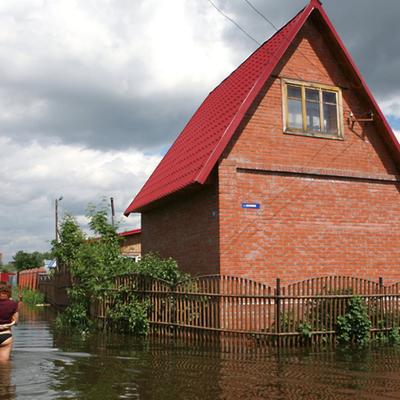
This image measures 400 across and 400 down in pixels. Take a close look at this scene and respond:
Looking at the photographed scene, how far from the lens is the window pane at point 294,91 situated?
1288 cm

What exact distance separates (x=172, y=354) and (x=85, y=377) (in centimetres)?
220

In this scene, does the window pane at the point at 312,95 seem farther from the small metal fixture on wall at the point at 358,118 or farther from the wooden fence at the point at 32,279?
the wooden fence at the point at 32,279

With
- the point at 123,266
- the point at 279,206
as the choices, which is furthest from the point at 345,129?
the point at 123,266

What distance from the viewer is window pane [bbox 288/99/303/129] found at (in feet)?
42.0

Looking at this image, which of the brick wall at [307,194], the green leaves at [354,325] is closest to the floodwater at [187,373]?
the green leaves at [354,325]

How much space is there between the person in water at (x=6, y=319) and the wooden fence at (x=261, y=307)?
3.85m

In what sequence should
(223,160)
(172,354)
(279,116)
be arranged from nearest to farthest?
(172,354), (223,160), (279,116)

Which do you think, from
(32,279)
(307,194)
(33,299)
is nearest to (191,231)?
(307,194)

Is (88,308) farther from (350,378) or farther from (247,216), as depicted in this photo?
(350,378)

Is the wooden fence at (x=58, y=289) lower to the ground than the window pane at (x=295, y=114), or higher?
lower

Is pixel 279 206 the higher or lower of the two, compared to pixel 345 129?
lower

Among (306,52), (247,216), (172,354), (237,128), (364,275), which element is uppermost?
(306,52)

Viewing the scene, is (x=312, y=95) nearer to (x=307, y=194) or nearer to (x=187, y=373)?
(x=307, y=194)

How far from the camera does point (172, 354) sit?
28.7 feet
